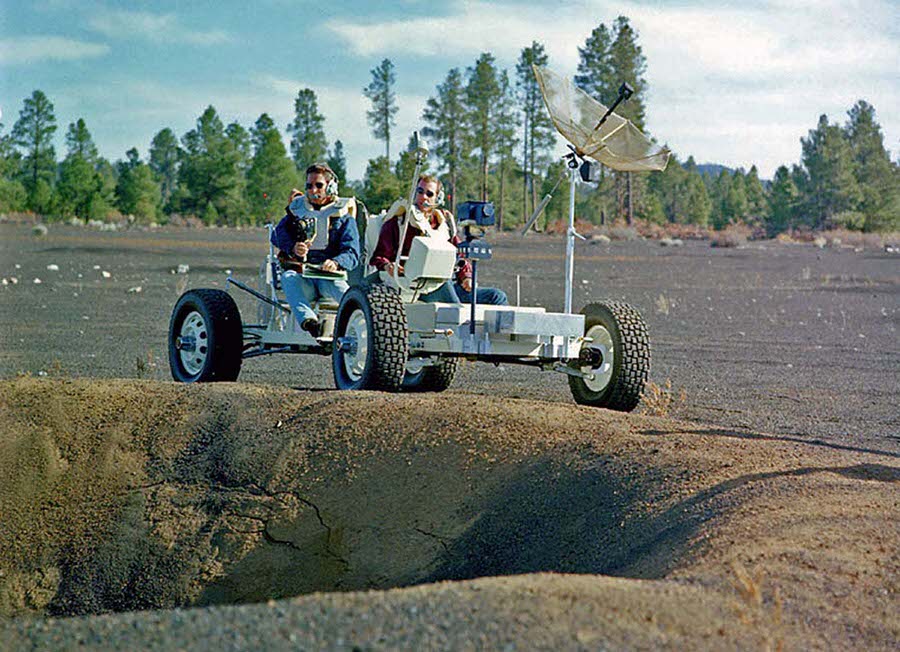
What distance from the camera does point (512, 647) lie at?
395 centimetres

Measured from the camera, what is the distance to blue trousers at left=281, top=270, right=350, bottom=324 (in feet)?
37.7

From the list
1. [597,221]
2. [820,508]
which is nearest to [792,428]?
[820,508]

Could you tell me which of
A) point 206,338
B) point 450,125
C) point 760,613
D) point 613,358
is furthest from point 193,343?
point 450,125

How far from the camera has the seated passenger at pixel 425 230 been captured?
11211 mm

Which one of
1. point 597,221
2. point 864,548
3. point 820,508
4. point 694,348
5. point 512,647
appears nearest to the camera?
point 512,647

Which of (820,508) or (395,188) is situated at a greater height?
(395,188)

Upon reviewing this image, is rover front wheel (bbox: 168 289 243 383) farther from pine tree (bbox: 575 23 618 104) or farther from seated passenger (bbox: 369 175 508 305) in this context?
pine tree (bbox: 575 23 618 104)

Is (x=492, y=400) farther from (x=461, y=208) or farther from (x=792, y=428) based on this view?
(x=792, y=428)

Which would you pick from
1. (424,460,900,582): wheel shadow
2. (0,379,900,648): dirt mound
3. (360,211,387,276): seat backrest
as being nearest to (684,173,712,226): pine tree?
(360,211,387,276): seat backrest

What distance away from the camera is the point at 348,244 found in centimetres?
1161

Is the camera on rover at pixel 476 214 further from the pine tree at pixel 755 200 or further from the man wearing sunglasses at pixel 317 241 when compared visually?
the pine tree at pixel 755 200

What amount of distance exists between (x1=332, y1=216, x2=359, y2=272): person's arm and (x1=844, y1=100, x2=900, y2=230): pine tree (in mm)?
85567

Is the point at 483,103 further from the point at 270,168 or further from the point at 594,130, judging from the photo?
the point at 594,130

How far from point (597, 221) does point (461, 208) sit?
80.4m
